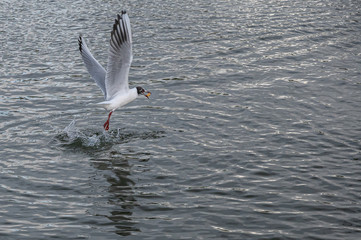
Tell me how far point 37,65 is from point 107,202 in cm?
842

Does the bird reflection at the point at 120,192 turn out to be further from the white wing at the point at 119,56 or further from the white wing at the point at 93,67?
the white wing at the point at 93,67

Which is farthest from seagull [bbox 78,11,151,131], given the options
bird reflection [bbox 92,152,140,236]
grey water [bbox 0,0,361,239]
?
bird reflection [bbox 92,152,140,236]

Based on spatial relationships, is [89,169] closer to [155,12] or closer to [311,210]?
[311,210]

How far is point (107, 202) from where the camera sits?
29.6 ft

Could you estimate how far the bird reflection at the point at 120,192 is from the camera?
8.27 metres

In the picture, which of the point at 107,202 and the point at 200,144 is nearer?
the point at 107,202

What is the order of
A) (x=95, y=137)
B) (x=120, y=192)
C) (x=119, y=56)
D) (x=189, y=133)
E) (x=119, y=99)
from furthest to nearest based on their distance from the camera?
1. (x=95, y=137)
2. (x=189, y=133)
3. (x=119, y=99)
4. (x=119, y=56)
5. (x=120, y=192)

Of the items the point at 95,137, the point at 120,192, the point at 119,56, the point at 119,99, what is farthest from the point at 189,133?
the point at 120,192

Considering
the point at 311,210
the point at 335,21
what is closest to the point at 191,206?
the point at 311,210

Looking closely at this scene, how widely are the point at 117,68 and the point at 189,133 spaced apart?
2.07m

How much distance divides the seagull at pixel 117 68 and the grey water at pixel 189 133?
85 centimetres

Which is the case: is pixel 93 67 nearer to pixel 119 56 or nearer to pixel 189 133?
pixel 119 56

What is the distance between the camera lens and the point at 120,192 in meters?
9.39

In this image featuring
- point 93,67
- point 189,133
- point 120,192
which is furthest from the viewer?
point 93,67
